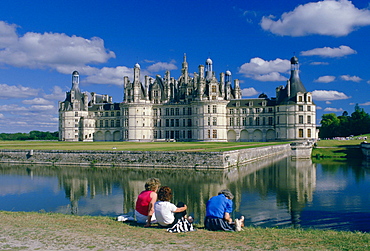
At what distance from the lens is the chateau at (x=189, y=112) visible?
65500 mm

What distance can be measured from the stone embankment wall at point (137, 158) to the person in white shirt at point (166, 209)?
22125mm

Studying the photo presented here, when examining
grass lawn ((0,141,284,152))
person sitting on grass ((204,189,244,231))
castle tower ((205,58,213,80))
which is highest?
castle tower ((205,58,213,80))

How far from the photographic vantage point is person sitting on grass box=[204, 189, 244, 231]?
10.0 m

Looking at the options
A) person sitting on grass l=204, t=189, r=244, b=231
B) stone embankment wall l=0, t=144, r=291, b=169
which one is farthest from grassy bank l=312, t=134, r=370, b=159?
person sitting on grass l=204, t=189, r=244, b=231

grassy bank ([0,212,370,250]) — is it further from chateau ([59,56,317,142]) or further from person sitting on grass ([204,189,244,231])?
chateau ([59,56,317,142])

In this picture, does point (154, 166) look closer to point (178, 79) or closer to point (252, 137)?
point (252, 137)

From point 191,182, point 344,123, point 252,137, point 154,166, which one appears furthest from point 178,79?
point 191,182

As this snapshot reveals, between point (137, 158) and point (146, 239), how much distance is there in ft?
87.2

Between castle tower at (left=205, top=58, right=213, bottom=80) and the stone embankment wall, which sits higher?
castle tower at (left=205, top=58, right=213, bottom=80)

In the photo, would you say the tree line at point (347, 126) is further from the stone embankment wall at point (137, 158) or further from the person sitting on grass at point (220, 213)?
the person sitting on grass at point (220, 213)

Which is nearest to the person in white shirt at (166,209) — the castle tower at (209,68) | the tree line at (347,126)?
the castle tower at (209,68)

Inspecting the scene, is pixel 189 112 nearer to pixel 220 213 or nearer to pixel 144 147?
pixel 144 147

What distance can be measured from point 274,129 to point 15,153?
45.2 m

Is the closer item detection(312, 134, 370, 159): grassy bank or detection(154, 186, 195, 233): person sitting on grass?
detection(154, 186, 195, 233): person sitting on grass
